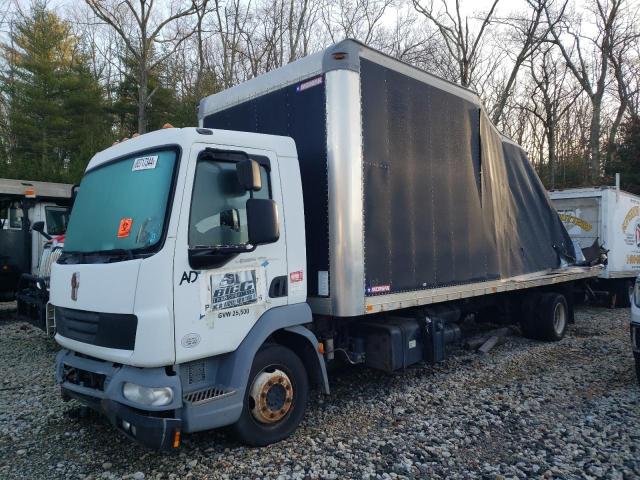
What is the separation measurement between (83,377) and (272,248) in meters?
1.83

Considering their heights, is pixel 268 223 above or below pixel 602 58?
below

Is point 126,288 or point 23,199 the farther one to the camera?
point 23,199

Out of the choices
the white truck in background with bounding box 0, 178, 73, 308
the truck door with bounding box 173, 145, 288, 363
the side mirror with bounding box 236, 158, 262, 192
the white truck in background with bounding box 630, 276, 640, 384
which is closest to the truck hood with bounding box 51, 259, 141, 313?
the truck door with bounding box 173, 145, 288, 363

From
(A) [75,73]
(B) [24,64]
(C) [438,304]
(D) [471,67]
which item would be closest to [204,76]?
(A) [75,73]

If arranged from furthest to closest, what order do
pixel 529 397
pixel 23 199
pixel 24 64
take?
pixel 24 64
pixel 23 199
pixel 529 397

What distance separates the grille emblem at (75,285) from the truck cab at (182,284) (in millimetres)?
21

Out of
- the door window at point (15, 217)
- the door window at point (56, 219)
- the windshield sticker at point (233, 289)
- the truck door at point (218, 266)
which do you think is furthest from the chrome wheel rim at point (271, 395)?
the door window at point (15, 217)

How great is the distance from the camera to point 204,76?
24.8 metres

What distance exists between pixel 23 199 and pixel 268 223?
8459 millimetres

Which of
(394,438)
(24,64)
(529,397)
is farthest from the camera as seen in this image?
(24,64)

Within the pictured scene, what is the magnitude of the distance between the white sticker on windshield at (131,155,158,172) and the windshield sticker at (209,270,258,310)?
99 cm

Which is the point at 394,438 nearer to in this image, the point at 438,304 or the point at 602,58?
the point at 438,304

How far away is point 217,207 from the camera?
12.2ft

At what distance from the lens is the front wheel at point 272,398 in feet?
12.7
